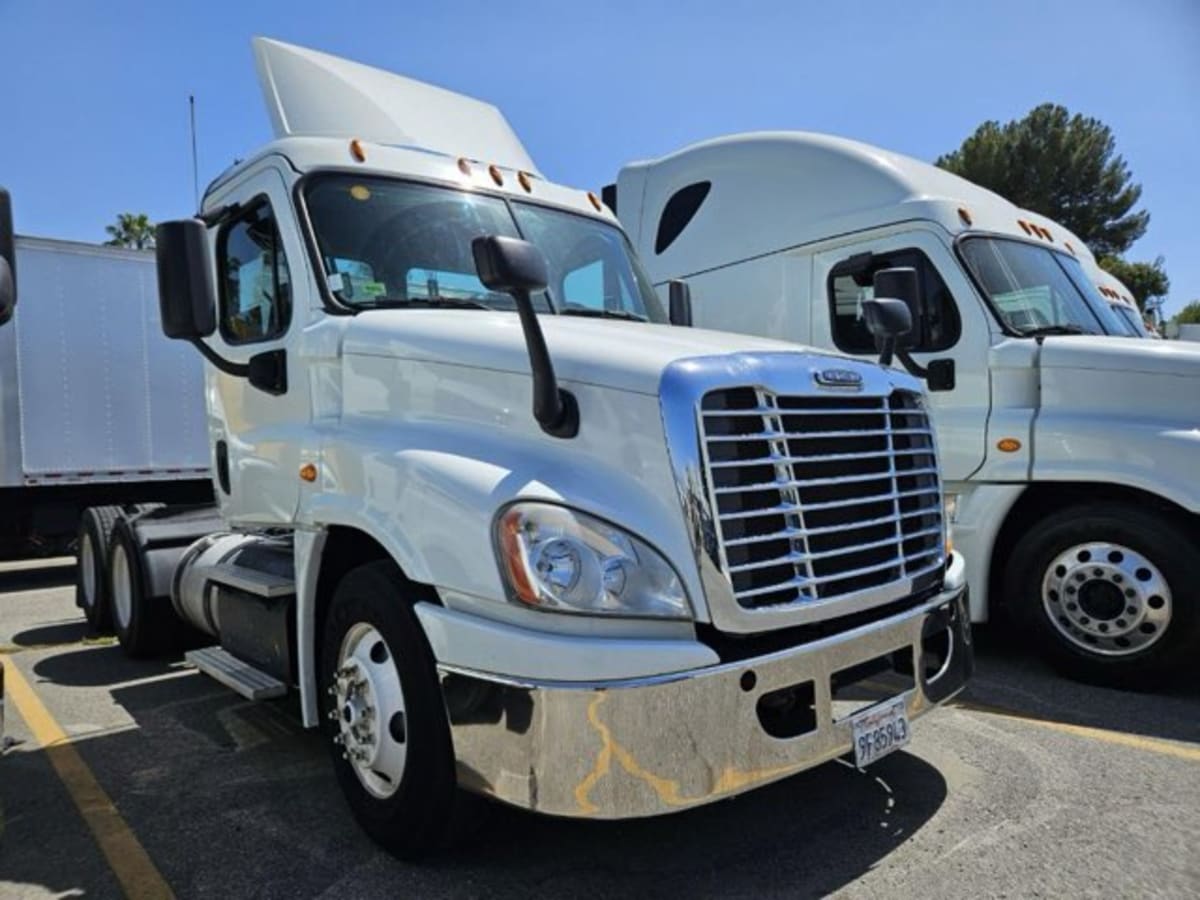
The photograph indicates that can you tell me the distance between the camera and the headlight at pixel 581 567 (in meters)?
2.61

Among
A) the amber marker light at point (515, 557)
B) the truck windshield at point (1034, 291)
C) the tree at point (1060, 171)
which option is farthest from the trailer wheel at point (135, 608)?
the tree at point (1060, 171)

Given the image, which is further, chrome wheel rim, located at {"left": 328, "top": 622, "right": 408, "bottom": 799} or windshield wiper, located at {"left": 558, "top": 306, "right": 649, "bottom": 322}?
windshield wiper, located at {"left": 558, "top": 306, "right": 649, "bottom": 322}

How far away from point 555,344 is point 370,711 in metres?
1.42

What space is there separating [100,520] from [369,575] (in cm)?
488

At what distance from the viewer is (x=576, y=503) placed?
2686mm

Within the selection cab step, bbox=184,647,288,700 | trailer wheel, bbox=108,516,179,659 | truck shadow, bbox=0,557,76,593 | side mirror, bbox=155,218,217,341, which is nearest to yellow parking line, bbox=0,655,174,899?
cab step, bbox=184,647,288,700

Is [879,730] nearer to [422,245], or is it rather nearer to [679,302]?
[422,245]

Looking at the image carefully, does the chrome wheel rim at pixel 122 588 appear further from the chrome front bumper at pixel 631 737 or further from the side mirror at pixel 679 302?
the chrome front bumper at pixel 631 737

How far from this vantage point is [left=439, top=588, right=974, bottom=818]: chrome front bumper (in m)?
2.51

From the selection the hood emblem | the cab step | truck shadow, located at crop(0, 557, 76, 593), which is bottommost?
truck shadow, located at crop(0, 557, 76, 593)

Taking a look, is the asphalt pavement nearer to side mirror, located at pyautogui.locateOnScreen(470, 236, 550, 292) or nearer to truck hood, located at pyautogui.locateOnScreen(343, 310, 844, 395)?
truck hood, located at pyautogui.locateOnScreen(343, 310, 844, 395)

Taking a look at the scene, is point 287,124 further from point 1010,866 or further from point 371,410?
point 1010,866

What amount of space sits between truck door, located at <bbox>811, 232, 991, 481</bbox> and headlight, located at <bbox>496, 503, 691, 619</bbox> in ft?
11.2

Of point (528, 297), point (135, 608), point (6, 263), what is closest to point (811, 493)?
point (528, 297)
